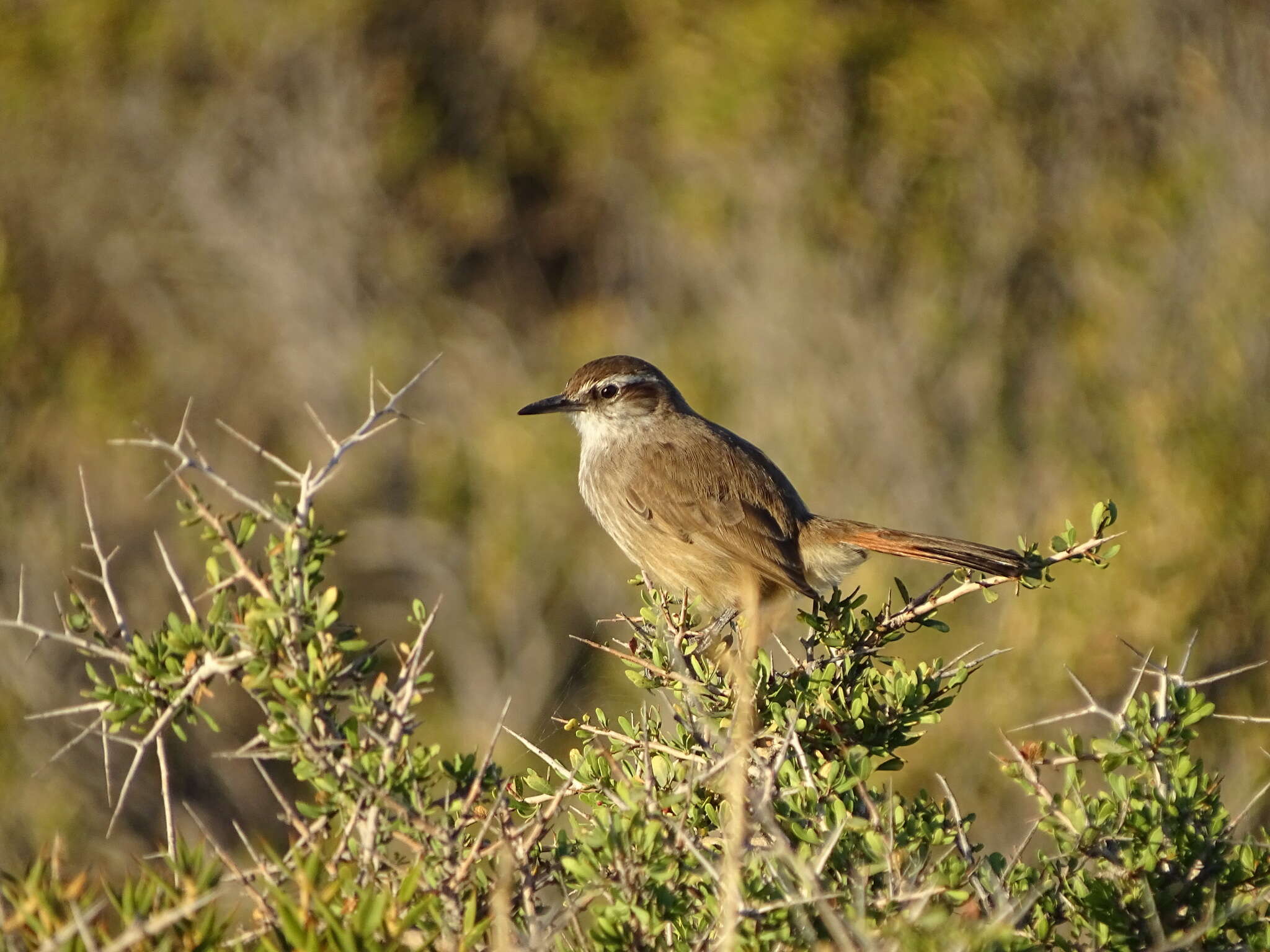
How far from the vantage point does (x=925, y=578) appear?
25.2 ft

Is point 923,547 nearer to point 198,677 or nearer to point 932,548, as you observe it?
point 932,548

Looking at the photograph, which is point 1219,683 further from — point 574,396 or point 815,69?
point 815,69

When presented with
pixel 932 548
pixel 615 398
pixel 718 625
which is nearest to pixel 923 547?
pixel 932 548

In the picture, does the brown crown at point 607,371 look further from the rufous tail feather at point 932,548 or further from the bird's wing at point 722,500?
the rufous tail feather at point 932,548

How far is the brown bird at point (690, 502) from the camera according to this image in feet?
15.4

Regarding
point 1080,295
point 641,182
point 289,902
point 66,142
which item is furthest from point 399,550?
point 289,902

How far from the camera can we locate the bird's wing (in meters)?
4.73

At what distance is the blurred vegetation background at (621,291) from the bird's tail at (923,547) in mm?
2325

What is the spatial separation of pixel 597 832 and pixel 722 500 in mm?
2916

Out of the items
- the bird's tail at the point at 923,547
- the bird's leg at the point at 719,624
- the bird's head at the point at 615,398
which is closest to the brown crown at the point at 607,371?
the bird's head at the point at 615,398

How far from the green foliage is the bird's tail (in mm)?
593

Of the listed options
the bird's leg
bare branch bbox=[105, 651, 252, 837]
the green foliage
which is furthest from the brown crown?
bare branch bbox=[105, 651, 252, 837]

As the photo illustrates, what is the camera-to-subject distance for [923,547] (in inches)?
159

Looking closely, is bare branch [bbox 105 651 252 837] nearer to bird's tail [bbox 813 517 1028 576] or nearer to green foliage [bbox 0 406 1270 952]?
green foliage [bbox 0 406 1270 952]
